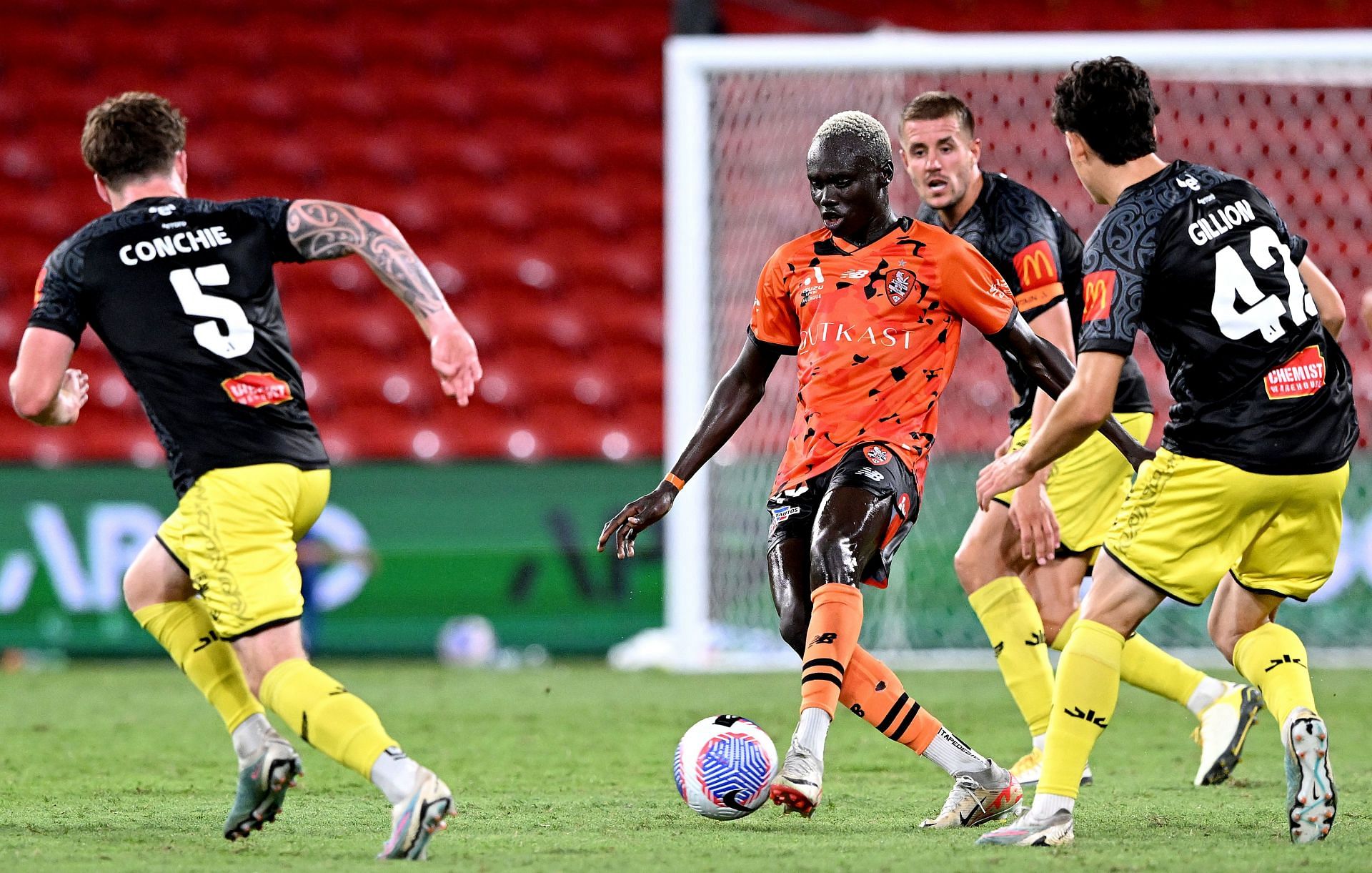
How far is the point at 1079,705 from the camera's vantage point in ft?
12.8

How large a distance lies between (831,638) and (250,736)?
4.73 feet

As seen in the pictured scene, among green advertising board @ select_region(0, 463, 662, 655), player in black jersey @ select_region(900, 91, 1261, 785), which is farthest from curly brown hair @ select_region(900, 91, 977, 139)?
green advertising board @ select_region(0, 463, 662, 655)

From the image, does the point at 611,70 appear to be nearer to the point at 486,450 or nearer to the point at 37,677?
the point at 486,450

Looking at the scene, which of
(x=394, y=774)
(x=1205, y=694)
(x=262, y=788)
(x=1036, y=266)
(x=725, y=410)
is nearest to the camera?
(x=394, y=774)

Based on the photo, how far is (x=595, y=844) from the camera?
3.97 metres

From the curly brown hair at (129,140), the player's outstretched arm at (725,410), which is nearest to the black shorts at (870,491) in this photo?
the player's outstretched arm at (725,410)

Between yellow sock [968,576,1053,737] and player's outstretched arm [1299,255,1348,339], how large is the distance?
1243 mm

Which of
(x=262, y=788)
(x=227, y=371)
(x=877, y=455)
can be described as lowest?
(x=262, y=788)

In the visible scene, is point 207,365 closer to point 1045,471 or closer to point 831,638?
point 831,638

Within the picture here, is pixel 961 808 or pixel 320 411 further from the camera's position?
pixel 320 411

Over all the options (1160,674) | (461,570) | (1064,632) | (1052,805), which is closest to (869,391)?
(1052,805)

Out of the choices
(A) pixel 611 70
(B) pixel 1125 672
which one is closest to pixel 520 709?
(B) pixel 1125 672

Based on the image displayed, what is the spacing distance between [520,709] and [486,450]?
359 cm

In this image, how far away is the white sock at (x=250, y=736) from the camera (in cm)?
411
